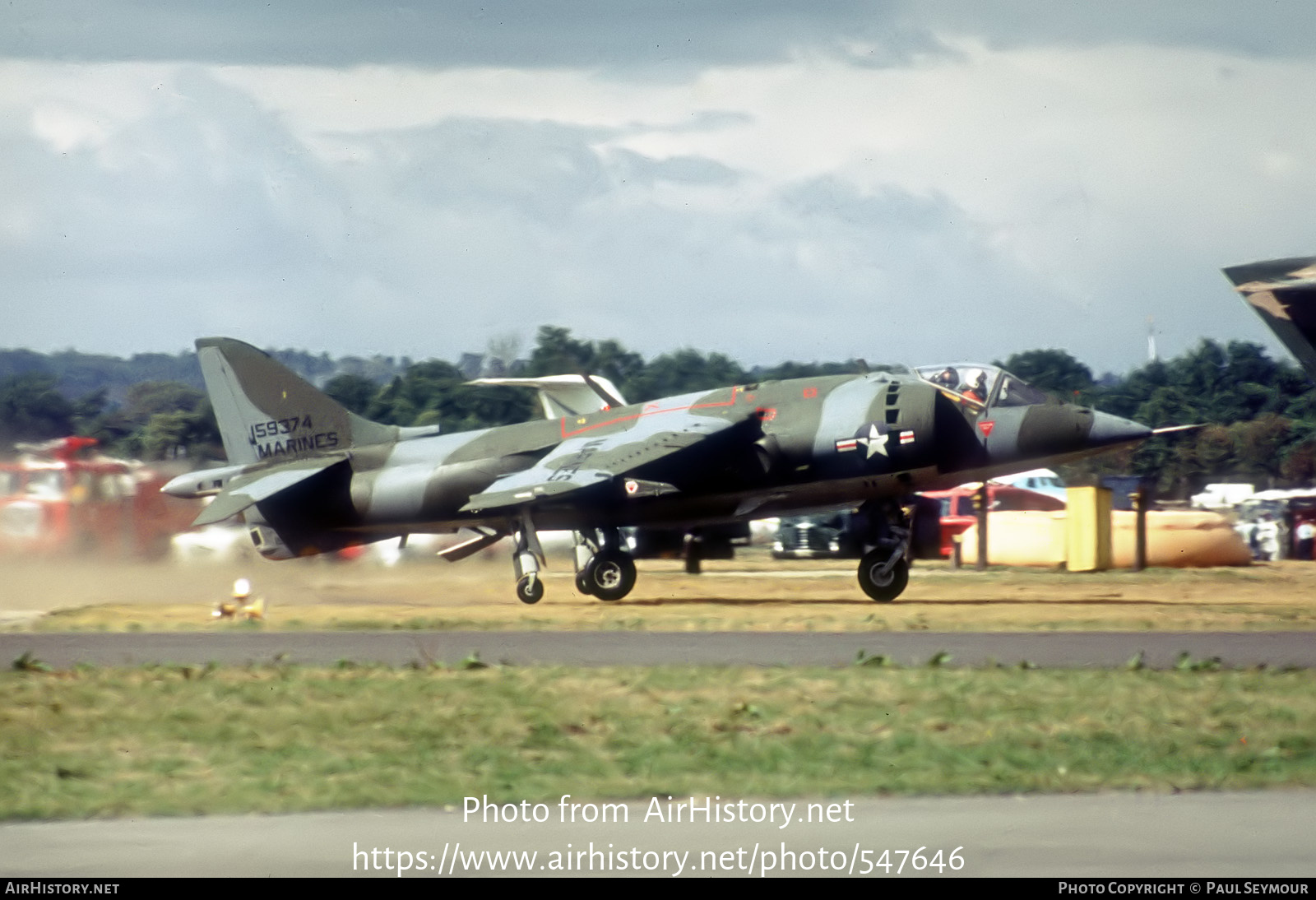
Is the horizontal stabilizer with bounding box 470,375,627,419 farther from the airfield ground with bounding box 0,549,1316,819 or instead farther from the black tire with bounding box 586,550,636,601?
the airfield ground with bounding box 0,549,1316,819

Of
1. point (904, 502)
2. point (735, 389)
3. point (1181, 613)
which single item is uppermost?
point (735, 389)

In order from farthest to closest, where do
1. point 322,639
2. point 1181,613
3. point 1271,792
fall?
1. point 1181,613
2. point 322,639
3. point 1271,792

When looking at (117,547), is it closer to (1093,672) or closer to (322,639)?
(322,639)

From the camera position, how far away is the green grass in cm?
898

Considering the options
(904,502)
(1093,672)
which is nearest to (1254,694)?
(1093,672)

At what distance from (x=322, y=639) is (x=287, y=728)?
6.89m

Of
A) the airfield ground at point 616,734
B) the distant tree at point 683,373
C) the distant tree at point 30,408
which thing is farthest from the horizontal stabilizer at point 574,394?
the airfield ground at point 616,734

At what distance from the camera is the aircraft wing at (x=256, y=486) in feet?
81.3

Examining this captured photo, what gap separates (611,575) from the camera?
2533 centimetres

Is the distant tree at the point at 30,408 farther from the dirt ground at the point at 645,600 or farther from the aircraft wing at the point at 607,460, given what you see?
the aircraft wing at the point at 607,460

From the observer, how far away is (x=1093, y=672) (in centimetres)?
1373

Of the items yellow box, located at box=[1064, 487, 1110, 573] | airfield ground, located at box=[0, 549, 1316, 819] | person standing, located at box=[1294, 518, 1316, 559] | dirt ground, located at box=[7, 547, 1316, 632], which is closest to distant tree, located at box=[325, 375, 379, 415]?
dirt ground, located at box=[7, 547, 1316, 632]

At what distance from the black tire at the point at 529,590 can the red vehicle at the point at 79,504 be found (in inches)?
320

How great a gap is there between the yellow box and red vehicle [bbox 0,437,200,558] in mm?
20291
